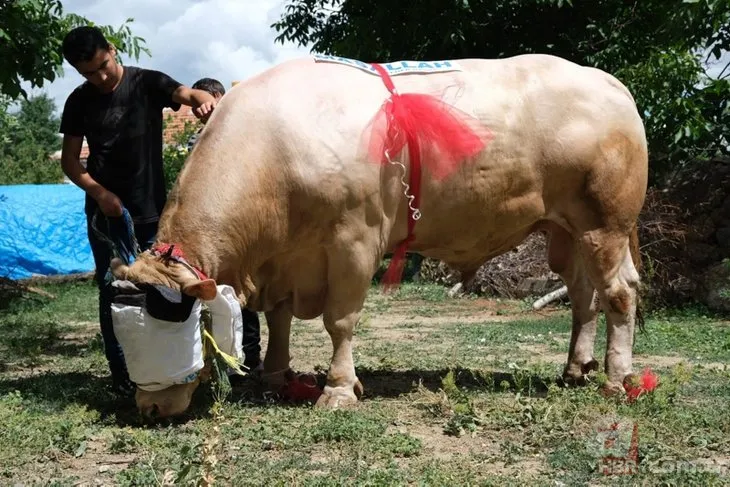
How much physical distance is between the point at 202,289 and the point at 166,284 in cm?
21

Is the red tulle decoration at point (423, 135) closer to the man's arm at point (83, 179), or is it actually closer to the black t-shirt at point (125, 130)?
the black t-shirt at point (125, 130)

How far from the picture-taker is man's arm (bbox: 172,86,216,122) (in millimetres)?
5648

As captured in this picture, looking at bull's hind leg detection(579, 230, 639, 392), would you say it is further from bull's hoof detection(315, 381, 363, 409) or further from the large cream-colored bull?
bull's hoof detection(315, 381, 363, 409)

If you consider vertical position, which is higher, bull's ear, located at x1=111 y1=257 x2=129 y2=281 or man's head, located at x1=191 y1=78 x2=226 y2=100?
man's head, located at x1=191 y1=78 x2=226 y2=100

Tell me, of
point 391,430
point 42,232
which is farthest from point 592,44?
point 42,232

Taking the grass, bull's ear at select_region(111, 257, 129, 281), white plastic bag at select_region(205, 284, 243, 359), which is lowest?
the grass

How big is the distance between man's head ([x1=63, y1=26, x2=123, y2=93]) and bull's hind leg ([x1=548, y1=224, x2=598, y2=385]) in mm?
3139

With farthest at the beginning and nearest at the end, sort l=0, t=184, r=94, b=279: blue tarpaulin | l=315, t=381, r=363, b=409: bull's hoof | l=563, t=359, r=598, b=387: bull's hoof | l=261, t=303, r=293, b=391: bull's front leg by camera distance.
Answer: l=0, t=184, r=94, b=279: blue tarpaulin → l=563, t=359, r=598, b=387: bull's hoof → l=261, t=303, r=293, b=391: bull's front leg → l=315, t=381, r=363, b=409: bull's hoof

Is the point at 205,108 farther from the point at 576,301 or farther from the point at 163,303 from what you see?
the point at 576,301

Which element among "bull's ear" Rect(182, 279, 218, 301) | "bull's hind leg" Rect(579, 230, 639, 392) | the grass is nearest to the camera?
the grass

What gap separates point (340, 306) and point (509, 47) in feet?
30.9

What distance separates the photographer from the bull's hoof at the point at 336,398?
5.32m

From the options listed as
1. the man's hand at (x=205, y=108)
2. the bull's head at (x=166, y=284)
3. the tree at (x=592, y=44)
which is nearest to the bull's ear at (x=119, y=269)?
the bull's head at (x=166, y=284)

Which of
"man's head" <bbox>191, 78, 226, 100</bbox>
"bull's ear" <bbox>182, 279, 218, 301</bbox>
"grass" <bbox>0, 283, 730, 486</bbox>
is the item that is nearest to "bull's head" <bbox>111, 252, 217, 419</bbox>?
"bull's ear" <bbox>182, 279, 218, 301</bbox>
